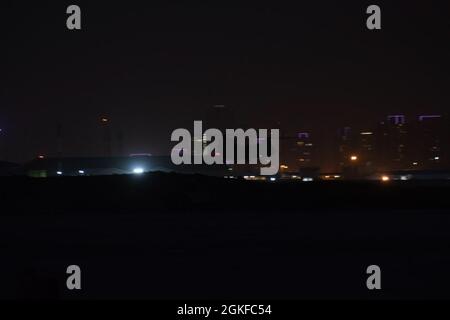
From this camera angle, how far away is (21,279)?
29.5 ft

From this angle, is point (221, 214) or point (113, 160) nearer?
point (221, 214)

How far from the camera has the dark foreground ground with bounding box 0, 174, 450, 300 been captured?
1150cm

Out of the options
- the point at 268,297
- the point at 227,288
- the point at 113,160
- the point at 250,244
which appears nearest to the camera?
the point at 268,297

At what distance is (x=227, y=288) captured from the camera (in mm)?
11398

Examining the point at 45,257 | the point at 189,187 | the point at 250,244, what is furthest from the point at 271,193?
the point at 45,257

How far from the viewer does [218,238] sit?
63.7 ft

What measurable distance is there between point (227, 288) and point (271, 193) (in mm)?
19061

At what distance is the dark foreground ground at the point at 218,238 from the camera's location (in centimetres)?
1150
